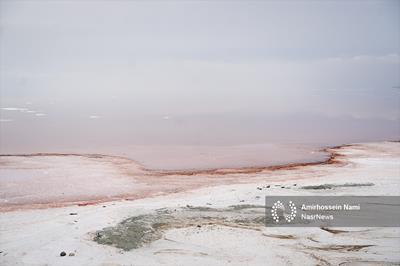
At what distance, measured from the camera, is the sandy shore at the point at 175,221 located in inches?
285

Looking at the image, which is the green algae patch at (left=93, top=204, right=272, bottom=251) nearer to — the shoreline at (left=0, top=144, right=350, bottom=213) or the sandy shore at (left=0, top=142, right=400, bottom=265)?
the sandy shore at (left=0, top=142, right=400, bottom=265)

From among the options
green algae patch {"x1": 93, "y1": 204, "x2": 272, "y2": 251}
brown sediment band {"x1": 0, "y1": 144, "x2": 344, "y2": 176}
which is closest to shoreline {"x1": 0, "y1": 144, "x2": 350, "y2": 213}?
brown sediment band {"x1": 0, "y1": 144, "x2": 344, "y2": 176}

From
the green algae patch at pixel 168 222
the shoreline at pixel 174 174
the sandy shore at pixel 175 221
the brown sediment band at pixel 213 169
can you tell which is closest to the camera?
the sandy shore at pixel 175 221

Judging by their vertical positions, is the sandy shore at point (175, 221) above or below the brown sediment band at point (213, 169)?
below

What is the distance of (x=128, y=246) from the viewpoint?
7613 millimetres

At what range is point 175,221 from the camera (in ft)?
29.4

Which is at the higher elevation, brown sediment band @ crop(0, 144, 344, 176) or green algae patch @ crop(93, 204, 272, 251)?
brown sediment band @ crop(0, 144, 344, 176)

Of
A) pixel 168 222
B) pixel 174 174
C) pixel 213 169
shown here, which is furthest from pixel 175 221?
pixel 213 169

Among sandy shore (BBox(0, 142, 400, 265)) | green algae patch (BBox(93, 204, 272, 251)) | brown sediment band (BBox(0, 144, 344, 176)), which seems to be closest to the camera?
sandy shore (BBox(0, 142, 400, 265))

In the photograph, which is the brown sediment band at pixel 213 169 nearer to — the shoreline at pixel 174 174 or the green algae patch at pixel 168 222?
the shoreline at pixel 174 174

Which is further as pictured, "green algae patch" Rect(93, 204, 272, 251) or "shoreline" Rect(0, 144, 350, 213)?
"shoreline" Rect(0, 144, 350, 213)

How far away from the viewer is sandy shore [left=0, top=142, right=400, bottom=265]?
7.24 metres

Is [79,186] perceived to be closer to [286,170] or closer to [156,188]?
[156,188]

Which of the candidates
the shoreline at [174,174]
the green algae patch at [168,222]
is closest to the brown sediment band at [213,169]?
the shoreline at [174,174]
